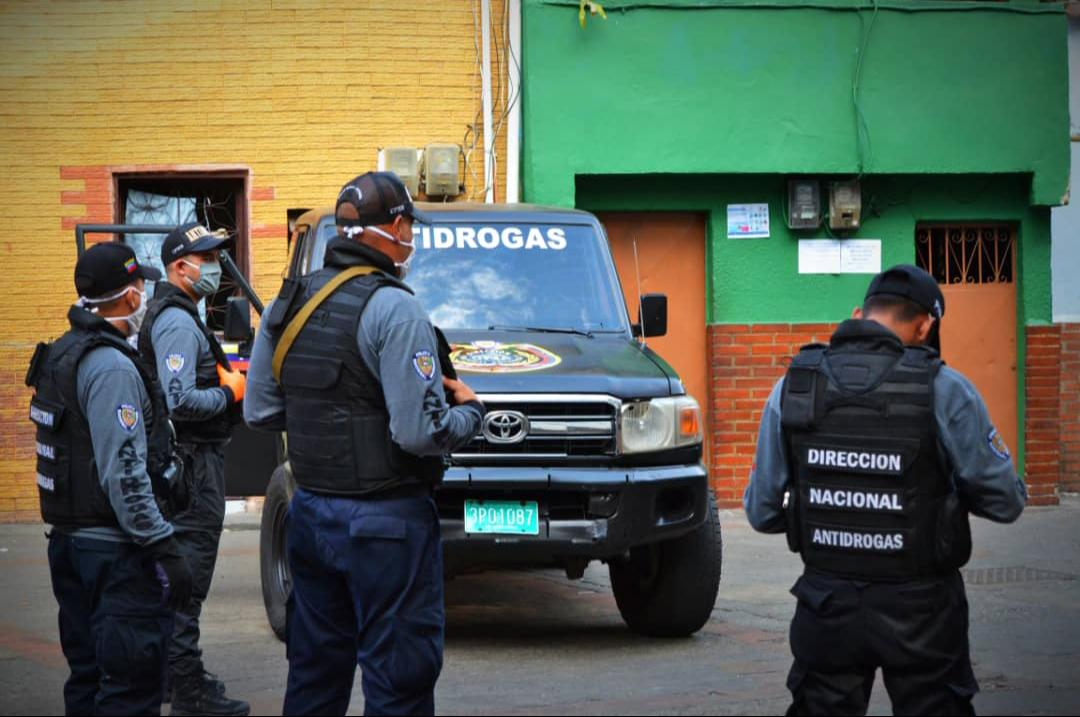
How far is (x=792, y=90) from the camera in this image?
14484mm

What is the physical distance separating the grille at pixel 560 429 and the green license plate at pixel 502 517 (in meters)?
0.23

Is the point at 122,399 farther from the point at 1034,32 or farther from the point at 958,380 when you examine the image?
the point at 1034,32

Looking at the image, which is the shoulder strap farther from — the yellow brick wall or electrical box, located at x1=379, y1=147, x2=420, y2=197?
the yellow brick wall

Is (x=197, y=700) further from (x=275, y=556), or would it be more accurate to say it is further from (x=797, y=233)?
(x=797, y=233)

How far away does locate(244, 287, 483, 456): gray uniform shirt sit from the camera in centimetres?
482

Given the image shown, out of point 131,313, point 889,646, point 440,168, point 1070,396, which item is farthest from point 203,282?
point 1070,396

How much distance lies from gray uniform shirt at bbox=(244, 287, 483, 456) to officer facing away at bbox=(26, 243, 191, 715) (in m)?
1.02

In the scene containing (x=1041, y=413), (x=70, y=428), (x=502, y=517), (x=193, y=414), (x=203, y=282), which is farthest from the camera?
(x=1041, y=413)

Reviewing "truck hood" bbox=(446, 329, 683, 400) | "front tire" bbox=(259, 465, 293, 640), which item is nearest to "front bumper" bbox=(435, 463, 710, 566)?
"truck hood" bbox=(446, 329, 683, 400)

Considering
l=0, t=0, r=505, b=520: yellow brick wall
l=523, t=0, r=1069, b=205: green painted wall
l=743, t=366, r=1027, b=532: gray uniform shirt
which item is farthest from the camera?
l=523, t=0, r=1069, b=205: green painted wall

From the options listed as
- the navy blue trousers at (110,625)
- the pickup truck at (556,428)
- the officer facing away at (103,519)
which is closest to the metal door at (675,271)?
the pickup truck at (556,428)

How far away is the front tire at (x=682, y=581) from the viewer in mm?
8312

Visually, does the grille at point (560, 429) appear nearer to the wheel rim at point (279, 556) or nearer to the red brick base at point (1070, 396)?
the wheel rim at point (279, 556)

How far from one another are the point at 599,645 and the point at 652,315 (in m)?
1.88
